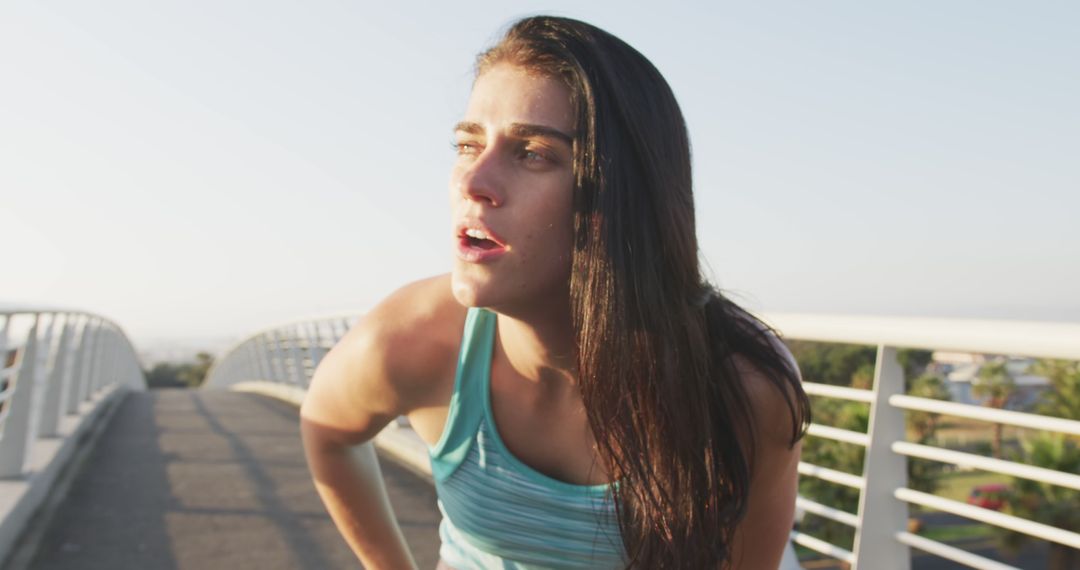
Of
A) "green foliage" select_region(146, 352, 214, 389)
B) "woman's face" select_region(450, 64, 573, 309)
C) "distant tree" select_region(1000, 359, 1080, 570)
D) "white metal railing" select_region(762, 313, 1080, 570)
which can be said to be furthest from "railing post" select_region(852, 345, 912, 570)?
"green foliage" select_region(146, 352, 214, 389)

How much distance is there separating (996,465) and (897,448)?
47cm

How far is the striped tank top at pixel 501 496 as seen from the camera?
1.67 metres

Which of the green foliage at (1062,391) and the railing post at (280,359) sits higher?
the railing post at (280,359)

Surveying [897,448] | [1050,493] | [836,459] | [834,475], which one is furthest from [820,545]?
[1050,493]

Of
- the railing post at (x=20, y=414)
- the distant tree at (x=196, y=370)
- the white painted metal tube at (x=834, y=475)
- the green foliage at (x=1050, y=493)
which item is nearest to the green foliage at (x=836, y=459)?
the green foliage at (x=1050, y=493)

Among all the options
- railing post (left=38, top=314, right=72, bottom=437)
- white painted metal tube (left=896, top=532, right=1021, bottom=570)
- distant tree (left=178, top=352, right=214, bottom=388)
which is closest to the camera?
white painted metal tube (left=896, top=532, right=1021, bottom=570)

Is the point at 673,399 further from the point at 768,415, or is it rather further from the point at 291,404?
the point at 291,404

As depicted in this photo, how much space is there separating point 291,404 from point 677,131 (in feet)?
37.1

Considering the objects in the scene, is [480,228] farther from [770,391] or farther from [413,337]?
[770,391]

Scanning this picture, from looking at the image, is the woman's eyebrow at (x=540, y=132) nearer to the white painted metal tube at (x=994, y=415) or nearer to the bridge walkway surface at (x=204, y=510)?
the white painted metal tube at (x=994, y=415)

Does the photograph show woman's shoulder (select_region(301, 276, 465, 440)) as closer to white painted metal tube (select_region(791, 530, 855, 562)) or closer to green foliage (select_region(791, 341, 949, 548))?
white painted metal tube (select_region(791, 530, 855, 562))

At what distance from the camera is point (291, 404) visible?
40.0 ft

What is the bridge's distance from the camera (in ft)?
8.58

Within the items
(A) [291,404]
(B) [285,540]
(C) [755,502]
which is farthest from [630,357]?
(A) [291,404]
